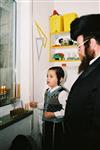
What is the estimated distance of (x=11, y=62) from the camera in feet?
7.79

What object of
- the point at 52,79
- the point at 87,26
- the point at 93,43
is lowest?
the point at 52,79

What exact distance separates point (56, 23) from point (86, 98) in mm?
1521

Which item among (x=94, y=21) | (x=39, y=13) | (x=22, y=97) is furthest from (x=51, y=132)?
(x=39, y=13)

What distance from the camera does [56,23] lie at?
8.51 ft

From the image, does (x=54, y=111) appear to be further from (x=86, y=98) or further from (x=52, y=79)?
(x=86, y=98)

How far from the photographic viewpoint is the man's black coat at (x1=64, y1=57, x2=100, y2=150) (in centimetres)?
122

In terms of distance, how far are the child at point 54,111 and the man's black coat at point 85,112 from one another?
0.67 m

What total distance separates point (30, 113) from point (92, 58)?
44.2 inches

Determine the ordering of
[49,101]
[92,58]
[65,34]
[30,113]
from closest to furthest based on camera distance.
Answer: [92,58]
[49,101]
[30,113]
[65,34]

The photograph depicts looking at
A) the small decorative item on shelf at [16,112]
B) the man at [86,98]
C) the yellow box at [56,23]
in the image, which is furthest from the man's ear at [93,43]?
the yellow box at [56,23]

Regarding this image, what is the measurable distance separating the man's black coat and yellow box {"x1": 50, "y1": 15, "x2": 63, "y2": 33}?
4.39 ft

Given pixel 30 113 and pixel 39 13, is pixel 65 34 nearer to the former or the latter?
pixel 39 13

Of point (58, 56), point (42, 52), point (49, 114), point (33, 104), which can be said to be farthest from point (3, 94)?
point (58, 56)

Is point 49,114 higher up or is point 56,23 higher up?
point 56,23
